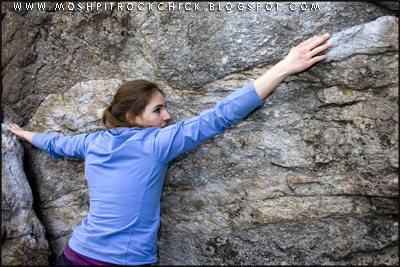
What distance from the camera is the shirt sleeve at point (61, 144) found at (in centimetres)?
255

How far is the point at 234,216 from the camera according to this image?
2.55 meters

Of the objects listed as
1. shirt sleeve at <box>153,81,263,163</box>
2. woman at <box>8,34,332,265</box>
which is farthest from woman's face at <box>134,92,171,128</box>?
shirt sleeve at <box>153,81,263,163</box>

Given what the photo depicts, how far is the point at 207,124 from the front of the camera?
204 centimetres

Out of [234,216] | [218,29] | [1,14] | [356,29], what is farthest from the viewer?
[1,14]

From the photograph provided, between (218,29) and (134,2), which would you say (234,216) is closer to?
(218,29)

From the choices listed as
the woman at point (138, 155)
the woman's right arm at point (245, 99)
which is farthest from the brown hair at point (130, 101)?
the woman's right arm at point (245, 99)

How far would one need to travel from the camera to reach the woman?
6.53 ft

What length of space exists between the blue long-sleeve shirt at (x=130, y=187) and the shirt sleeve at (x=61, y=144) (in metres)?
0.24

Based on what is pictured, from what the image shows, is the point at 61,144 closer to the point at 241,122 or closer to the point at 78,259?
the point at 78,259

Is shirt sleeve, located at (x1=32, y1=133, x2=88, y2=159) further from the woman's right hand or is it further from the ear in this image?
the ear

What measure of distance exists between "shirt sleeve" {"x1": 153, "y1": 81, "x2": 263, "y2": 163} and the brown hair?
295 mm

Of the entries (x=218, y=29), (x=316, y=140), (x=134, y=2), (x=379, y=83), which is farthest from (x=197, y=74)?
(x=379, y=83)

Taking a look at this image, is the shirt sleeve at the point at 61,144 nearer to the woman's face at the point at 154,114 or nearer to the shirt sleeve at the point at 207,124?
the woman's face at the point at 154,114

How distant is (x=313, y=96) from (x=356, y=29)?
478 millimetres
